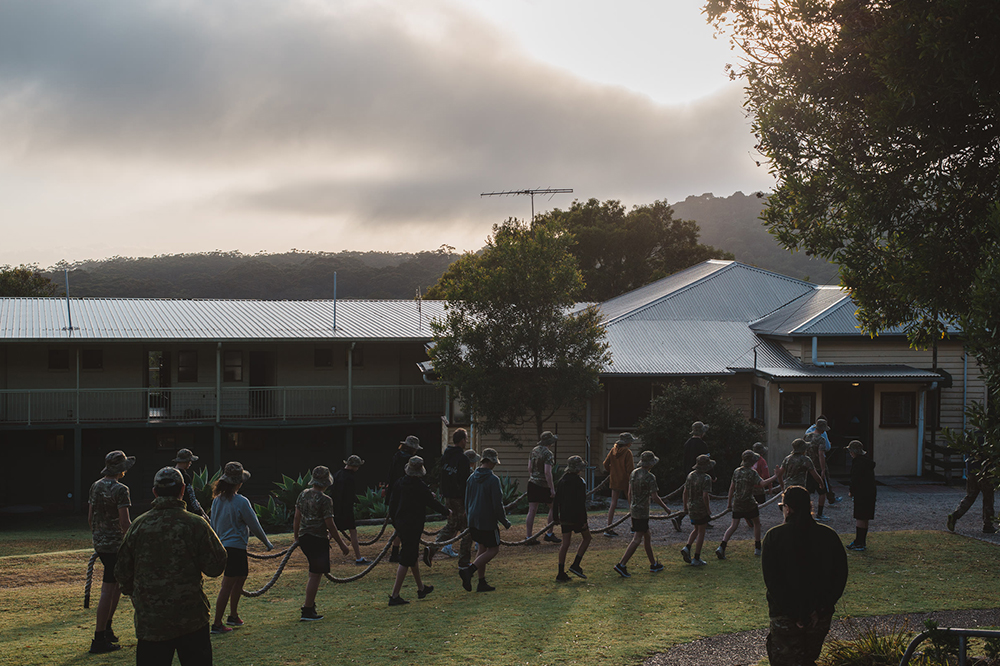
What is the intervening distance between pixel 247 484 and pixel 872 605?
70.8 feet

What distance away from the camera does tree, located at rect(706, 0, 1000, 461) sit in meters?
7.30

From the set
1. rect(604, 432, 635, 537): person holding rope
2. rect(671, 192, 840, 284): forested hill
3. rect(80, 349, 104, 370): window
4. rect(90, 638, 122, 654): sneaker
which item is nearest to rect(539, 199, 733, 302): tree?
rect(80, 349, 104, 370): window

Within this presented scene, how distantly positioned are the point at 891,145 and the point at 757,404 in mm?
14582

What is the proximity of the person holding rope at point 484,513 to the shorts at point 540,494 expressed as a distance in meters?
3.02

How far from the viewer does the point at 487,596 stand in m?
9.74

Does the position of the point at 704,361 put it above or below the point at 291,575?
above

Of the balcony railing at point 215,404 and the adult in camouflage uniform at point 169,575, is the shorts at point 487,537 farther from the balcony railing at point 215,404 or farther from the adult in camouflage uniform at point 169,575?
the balcony railing at point 215,404

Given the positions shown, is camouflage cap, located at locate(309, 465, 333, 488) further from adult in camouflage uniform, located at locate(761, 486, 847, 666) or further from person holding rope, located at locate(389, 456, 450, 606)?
adult in camouflage uniform, located at locate(761, 486, 847, 666)

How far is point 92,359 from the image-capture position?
2584 centimetres

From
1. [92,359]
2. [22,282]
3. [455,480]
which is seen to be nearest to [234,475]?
[455,480]

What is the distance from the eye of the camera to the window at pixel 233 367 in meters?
27.2

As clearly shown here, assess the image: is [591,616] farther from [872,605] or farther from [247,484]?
[247,484]

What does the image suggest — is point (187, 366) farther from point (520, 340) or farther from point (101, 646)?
point (101, 646)

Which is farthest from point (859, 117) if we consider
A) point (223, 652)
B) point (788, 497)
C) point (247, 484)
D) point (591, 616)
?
point (247, 484)
